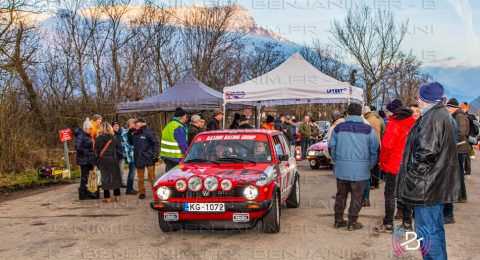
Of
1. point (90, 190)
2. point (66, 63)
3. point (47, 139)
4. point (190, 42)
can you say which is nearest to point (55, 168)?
point (90, 190)

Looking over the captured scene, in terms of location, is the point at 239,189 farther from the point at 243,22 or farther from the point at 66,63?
the point at 243,22

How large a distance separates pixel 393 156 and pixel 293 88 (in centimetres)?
806

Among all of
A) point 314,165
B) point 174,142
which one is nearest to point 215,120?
point 174,142

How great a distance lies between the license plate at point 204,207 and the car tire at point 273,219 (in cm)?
73

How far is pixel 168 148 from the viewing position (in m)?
10.4

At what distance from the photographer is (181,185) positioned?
274 inches

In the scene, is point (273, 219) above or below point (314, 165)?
above

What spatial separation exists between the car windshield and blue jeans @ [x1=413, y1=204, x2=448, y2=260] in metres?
3.57

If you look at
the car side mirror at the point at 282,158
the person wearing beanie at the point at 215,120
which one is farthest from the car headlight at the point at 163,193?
the person wearing beanie at the point at 215,120

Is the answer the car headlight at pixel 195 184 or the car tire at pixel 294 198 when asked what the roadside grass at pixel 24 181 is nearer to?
the car tire at pixel 294 198

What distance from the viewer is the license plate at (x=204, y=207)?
22.3 feet

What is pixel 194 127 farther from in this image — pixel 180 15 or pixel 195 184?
pixel 180 15

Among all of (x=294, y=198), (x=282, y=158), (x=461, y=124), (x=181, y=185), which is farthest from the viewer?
(x=461, y=124)

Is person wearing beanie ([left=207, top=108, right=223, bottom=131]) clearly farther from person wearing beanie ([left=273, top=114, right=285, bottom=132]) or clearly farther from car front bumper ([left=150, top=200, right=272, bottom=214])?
car front bumper ([left=150, top=200, right=272, bottom=214])
